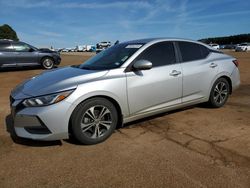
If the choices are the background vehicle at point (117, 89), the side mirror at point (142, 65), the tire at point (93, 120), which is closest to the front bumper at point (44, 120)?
the background vehicle at point (117, 89)

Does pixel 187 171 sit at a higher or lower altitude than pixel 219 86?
lower

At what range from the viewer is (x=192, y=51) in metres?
5.49

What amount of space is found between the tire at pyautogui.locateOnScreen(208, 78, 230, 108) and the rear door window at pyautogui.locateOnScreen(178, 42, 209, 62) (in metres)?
0.66

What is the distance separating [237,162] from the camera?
11.2ft

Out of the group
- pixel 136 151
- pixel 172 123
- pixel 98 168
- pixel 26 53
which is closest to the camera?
pixel 98 168

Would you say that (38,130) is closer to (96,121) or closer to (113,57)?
(96,121)

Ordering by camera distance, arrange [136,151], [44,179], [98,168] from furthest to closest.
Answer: [136,151] < [98,168] < [44,179]

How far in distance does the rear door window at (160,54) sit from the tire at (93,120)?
1.06 m

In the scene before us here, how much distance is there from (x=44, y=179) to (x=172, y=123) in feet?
8.54

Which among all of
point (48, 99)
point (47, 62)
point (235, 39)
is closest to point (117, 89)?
point (48, 99)

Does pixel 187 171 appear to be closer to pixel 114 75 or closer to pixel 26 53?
pixel 114 75

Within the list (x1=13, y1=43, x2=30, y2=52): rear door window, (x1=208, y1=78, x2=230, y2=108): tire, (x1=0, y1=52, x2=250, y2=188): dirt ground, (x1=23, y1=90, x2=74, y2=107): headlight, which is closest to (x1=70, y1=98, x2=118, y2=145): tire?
(x1=0, y1=52, x2=250, y2=188): dirt ground

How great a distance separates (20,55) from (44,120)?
1160 centimetres

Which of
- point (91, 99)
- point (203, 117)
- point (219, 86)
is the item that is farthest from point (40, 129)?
point (219, 86)
